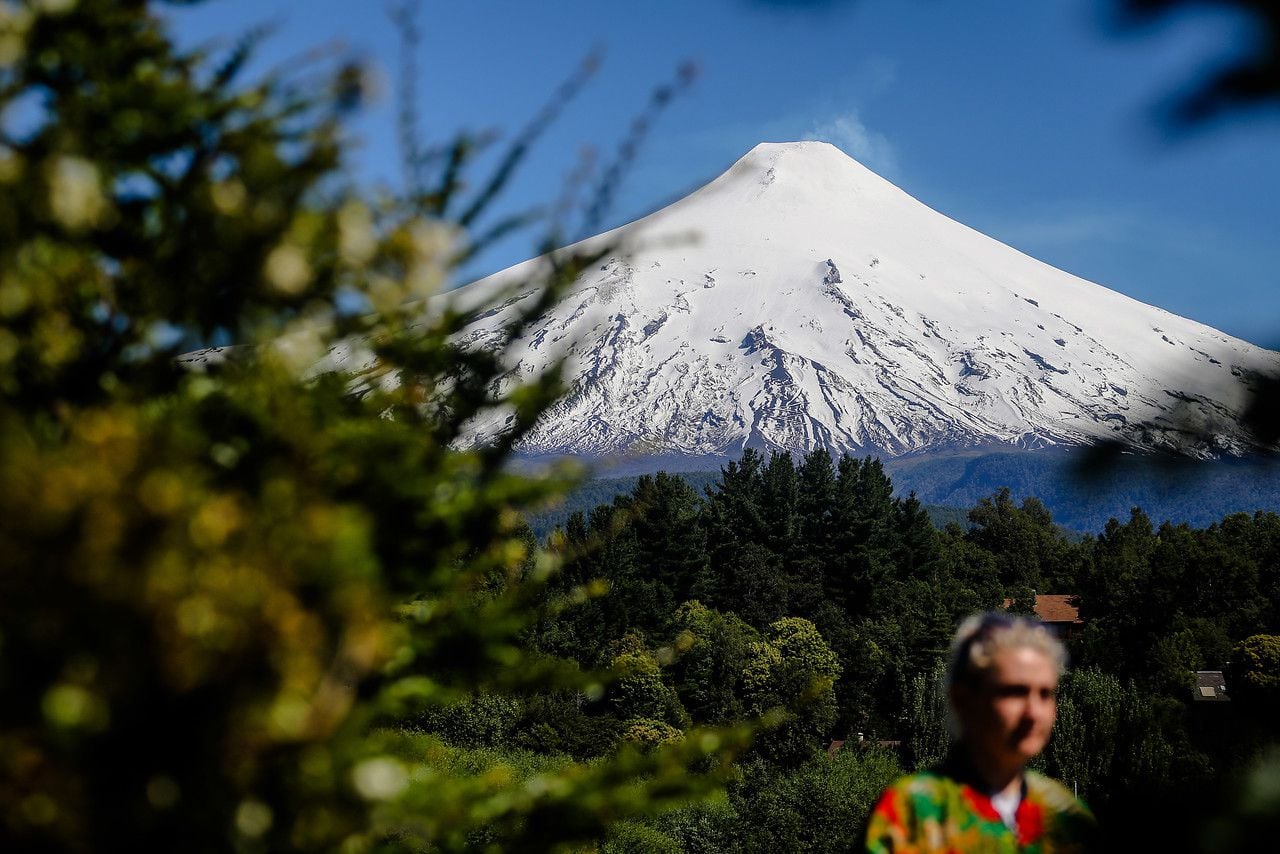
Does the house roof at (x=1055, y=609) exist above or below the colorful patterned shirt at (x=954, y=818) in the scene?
below

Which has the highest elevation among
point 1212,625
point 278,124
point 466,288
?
point 278,124

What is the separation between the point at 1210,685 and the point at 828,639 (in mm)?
16647

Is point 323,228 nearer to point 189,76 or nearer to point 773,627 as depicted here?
point 189,76

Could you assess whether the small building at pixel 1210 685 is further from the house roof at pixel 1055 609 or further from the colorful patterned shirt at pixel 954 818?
the colorful patterned shirt at pixel 954 818

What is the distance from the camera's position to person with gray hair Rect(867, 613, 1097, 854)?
210 centimetres

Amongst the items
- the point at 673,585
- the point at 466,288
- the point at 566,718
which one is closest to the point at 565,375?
the point at 466,288

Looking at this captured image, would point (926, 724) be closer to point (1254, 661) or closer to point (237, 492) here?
point (1254, 661)


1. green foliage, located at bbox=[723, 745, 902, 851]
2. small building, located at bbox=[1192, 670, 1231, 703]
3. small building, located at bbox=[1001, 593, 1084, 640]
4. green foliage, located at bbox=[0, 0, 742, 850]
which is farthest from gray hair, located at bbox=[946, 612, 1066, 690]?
small building, located at bbox=[1001, 593, 1084, 640]

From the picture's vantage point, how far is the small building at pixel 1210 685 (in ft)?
125

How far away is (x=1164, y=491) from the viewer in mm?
1877

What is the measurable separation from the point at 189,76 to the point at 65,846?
1.77 m

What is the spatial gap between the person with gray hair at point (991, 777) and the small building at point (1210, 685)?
136 feet

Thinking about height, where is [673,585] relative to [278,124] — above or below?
below

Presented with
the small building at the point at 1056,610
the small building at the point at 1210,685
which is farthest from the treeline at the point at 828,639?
the small building at the point at 1056,610
